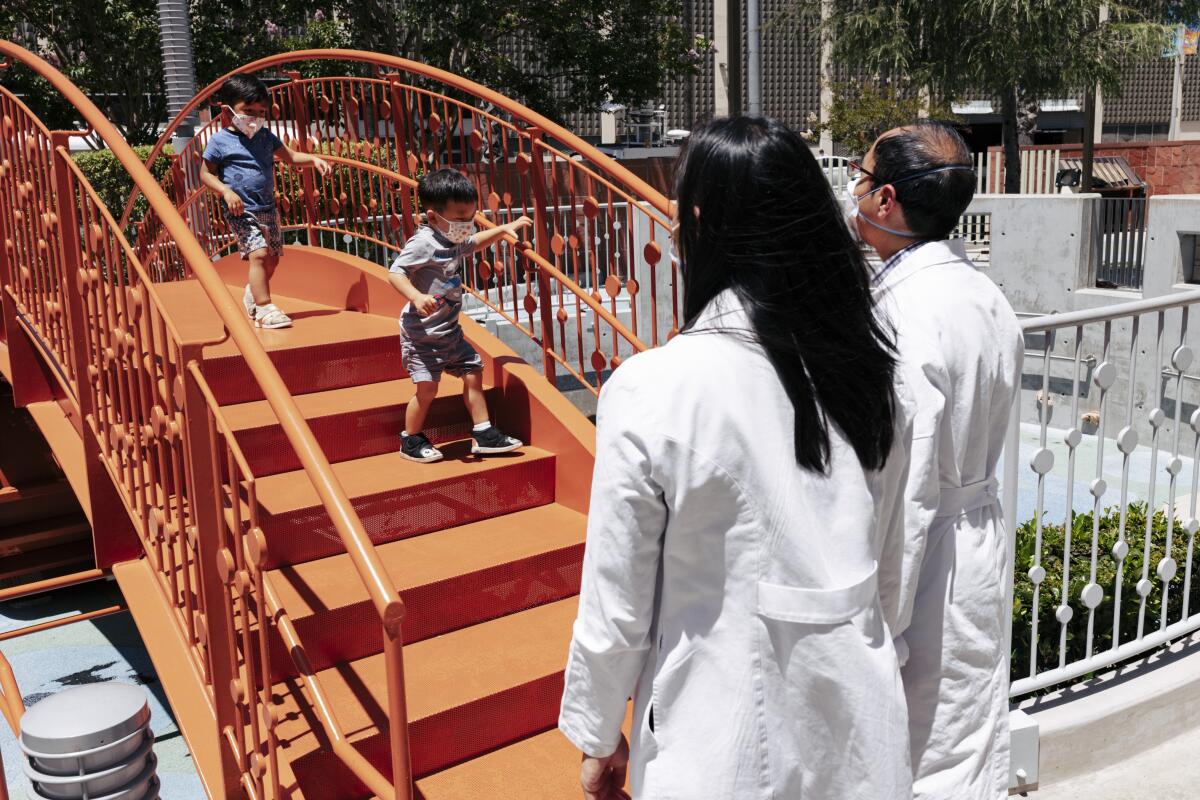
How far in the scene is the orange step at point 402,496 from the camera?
12.8 feet

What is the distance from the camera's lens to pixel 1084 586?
4.10 metres

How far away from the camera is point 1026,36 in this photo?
63.7 ft

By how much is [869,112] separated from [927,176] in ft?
74.9

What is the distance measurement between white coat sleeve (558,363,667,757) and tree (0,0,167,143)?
15.5 meters

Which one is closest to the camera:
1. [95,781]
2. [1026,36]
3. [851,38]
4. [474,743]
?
[95,781]

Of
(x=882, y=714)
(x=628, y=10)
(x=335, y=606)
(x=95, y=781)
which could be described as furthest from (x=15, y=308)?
(x=628, y=10)

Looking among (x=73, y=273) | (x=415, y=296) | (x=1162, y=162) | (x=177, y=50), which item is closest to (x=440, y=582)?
(x=415, y=296)

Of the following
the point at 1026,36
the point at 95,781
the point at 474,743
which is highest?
the point at 1026,36

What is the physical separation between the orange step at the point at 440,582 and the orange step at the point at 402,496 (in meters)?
0.06

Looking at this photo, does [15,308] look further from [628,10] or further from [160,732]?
[628,10]

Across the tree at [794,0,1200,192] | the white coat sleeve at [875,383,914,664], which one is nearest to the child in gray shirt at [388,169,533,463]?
the white coat sleeve at [875,383,914,664]

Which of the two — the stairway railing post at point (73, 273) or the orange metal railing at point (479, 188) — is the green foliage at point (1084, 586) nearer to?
the orange metal railing at point (479, 188)

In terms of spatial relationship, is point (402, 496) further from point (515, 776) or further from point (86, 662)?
point (86, 662)

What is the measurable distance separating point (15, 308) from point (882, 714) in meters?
4.48
